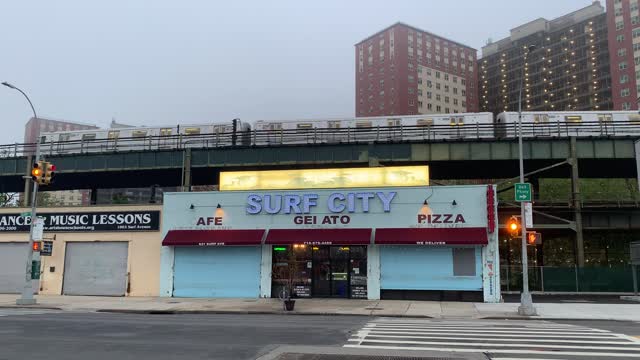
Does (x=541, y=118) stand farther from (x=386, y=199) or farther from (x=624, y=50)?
(x=624, y=50)

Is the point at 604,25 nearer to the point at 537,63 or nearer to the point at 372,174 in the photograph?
the point at 537,63

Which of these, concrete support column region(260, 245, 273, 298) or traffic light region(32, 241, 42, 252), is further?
concrete support column region(260, 245, 273, 298)

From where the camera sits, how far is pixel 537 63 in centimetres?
15612

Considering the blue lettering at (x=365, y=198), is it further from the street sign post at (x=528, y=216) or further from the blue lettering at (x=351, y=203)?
the street sign post at (x=528, y=216)

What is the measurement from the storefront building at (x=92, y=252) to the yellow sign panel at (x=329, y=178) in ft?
17.6

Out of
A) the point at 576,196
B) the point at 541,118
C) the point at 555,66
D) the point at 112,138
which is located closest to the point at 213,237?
the point at 112,138

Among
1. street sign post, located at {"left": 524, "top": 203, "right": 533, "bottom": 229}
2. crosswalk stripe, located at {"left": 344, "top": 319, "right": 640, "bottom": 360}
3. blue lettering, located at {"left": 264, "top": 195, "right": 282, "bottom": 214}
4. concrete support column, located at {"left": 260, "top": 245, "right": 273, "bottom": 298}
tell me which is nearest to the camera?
crosswalk stripe, located at {"left": 344, "top": 319, "right": 640, "bottom": 360}

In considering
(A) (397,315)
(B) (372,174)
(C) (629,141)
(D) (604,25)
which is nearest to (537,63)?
(D) (604,25)

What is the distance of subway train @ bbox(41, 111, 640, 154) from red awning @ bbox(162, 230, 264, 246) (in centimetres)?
Answer: 1137

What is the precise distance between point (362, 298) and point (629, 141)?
24.4m

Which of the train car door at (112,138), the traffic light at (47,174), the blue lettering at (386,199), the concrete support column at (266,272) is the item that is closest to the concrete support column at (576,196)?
the blue lettering at (386,199)

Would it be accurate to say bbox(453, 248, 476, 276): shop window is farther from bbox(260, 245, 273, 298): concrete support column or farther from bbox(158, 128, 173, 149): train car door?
bbox(158, 128, 173, 149): train car door

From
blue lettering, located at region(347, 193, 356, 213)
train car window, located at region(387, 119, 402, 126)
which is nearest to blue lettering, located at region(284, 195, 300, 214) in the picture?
blue lettering, located at region(347, 193, 356, 213)

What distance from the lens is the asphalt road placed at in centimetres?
1176
